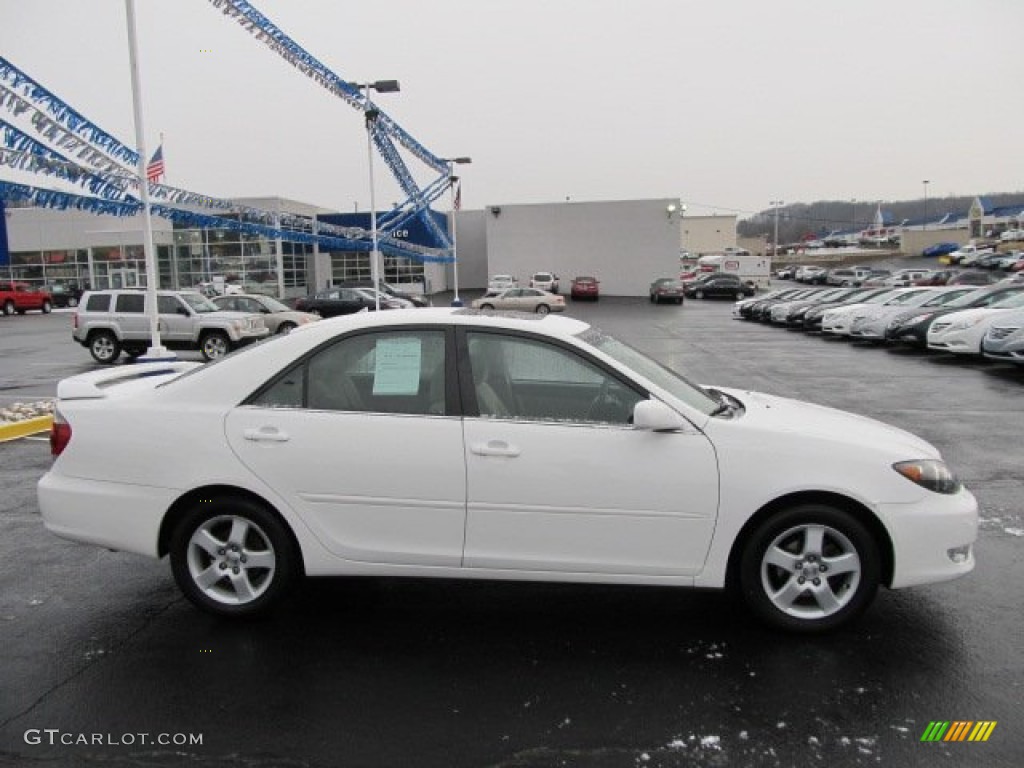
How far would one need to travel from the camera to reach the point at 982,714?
3264 mm

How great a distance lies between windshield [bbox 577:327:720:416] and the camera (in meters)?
4.13

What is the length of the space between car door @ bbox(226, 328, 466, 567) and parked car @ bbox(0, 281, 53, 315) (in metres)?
45.8

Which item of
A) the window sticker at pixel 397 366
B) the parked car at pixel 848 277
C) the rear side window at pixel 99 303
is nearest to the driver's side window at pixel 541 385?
the window sticker at pixel 397 366

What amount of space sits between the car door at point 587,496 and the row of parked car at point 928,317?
509 inches

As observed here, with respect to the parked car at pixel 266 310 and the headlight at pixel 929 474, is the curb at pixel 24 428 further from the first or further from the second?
the parked car at pixel 266 310

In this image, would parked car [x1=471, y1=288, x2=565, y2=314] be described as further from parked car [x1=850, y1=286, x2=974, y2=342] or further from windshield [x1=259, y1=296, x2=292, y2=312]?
parked car [x1=850, y1=286, x2=974, y2=342]

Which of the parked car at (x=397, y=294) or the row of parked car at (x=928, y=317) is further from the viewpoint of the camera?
the parked car at (x=397, y=294)

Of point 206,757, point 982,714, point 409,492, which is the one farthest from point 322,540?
point 982,714

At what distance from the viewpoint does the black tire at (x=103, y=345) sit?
1889cm

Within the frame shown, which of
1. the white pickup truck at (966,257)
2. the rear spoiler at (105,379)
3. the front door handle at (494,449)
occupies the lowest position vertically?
the front door handle at (494,449)

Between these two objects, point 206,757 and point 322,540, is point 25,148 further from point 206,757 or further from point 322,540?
point 206,757

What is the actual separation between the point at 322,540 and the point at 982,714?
2963 mm

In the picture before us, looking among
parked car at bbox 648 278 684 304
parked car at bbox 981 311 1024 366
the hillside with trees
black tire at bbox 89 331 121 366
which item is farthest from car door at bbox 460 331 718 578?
the hillside with trees

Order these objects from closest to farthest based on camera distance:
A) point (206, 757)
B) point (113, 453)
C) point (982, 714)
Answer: point (206, 757)
point (982, 714)
point (113, 453)
